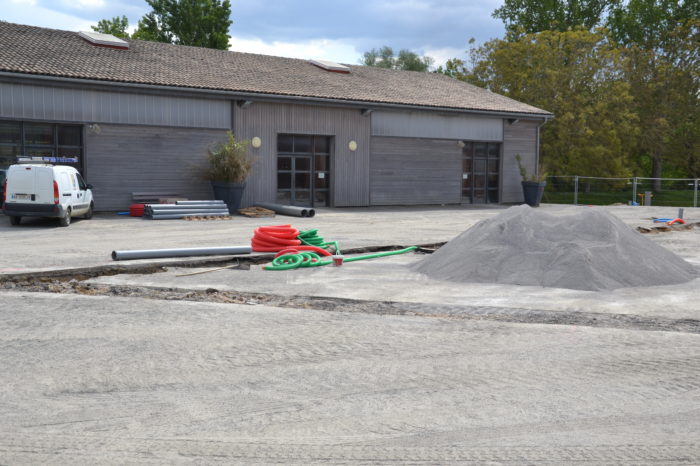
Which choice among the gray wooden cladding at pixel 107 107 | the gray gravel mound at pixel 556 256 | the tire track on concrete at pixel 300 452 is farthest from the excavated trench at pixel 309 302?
the gray wooden cladding at pixel 107 107

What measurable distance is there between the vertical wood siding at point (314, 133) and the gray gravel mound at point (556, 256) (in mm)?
16537

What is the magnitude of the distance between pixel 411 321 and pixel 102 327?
2970 mm

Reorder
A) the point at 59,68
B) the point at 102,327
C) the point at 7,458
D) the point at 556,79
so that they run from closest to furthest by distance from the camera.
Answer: the point at 7,458 → the point at 102,327 → the point at 59,68 → the point at 556,79

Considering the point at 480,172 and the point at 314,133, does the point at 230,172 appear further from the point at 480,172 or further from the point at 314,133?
the point at 480,172

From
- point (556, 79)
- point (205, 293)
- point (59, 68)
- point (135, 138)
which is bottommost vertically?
point (205, 293)

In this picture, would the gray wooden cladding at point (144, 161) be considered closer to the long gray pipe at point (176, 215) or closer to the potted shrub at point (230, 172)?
the potted shrub at point (230, 172)

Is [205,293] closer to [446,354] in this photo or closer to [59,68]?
[446,354]

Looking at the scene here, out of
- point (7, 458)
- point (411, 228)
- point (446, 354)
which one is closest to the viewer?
point (7, 458)

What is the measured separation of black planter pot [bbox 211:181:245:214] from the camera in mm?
25281

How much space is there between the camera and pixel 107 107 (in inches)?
944

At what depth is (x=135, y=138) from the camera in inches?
968

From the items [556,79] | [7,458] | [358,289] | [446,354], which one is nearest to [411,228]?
[358,289]

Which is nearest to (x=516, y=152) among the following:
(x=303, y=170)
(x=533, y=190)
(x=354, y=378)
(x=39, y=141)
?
(x=533, y=190)

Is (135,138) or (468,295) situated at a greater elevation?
(135,138)
